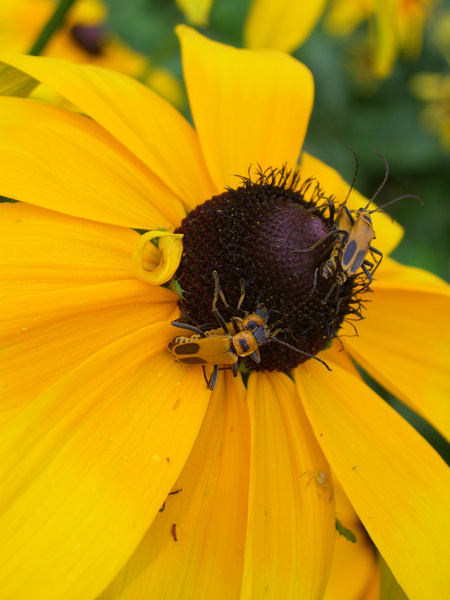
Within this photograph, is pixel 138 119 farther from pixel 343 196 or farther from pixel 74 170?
pixel 343 196

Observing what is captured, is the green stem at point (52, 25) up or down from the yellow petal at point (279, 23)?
down

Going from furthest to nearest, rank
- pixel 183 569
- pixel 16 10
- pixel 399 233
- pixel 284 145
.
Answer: pixel 16 10, pixel 399 233, pixel 284 145, pixel 183 569

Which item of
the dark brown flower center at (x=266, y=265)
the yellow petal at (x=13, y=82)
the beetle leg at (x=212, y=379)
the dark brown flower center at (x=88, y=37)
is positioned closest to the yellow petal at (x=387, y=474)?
the dark brown flower center at (x=266, y=265)

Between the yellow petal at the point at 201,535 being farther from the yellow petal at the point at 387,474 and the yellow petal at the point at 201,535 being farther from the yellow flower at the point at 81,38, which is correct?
the yellow flower at the point at 81,38

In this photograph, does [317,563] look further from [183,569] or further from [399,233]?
[399,233]

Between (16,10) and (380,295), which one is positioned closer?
(380,295)

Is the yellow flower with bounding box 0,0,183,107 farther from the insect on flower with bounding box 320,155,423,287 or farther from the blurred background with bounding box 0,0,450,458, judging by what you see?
the insect on flower with bounding box 320,155,423,287

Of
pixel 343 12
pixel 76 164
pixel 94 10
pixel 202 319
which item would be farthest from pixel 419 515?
pixel 94 10
